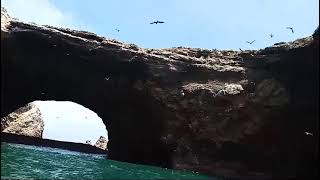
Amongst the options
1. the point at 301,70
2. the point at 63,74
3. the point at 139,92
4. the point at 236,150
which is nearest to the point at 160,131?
the point at 139,92

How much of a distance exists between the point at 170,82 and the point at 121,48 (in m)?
4.71

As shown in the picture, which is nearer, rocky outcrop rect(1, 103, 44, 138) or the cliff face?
the cliff face

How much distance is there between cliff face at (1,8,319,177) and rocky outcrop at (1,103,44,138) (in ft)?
72.3

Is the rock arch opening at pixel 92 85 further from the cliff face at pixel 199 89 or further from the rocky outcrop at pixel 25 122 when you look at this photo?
the rocky outcrop at pixel 25 122

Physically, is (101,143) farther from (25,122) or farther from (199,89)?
(199,89)

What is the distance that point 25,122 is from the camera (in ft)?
196

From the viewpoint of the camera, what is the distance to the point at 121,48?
32.2 m

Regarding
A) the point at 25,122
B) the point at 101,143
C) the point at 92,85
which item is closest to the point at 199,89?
the point at 92,85

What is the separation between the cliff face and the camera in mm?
29656

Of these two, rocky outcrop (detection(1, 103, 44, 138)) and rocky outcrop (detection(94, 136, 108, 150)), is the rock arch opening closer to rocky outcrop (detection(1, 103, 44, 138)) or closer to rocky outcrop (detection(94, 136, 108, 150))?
rocky outcrop (detection(1, 103, 44, 138))

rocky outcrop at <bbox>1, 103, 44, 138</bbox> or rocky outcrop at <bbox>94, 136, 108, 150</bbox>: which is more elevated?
rocky outcrop at <bbox>1, 103, 44, 138</bbox>

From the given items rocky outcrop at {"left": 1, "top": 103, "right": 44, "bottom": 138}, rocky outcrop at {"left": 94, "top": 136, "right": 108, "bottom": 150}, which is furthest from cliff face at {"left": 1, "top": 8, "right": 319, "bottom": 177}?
rocky outcrop at {"left": 94, "top": 136, "right": 108, "bottom": 150}

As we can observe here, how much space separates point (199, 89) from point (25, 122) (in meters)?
35.9

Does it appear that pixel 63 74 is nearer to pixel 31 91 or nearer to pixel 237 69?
pixel 31 91
